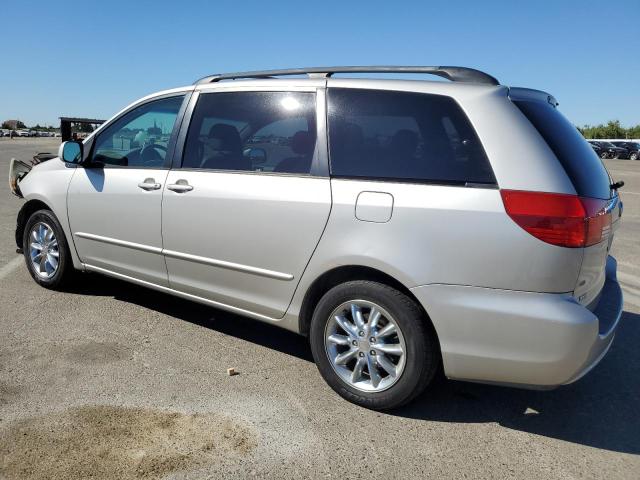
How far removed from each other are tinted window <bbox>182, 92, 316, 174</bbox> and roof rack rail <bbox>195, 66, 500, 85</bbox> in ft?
0.58

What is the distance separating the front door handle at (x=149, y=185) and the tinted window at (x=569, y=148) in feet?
8.09

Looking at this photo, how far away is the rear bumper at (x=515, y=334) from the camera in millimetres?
2592

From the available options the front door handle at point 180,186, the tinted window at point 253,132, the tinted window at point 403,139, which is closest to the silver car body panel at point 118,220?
the front door handle at point 180,186

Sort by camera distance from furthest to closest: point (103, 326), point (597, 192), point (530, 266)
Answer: point (103, 326), point (597, 192), point (530, 266)

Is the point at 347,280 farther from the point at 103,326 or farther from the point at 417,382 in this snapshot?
the point at 103,326

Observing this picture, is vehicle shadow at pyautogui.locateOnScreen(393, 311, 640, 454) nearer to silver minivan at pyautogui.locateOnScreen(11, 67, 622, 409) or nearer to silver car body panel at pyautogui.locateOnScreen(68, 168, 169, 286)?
silver minivan at pyautogui.locateOnScreen(11, 67, 622, 409)

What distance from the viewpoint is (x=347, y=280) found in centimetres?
317

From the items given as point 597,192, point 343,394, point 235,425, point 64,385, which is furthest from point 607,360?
point 64,385

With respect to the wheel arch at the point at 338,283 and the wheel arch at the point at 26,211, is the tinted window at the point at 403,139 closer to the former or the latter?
the wheel arch at the point at 338,283

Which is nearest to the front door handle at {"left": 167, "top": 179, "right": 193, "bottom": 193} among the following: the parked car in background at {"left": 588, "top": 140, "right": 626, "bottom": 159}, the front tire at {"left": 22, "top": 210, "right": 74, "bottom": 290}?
the front tire at {"left": 22, "top": 210, "right": 74, "bottom": 290}

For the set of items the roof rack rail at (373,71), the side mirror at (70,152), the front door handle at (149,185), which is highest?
the roof rack rail at (373,71)

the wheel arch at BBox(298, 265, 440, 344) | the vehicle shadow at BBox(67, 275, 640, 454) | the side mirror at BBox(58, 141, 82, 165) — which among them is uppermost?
the side mirror at BBox(58, 141, 82, 165)

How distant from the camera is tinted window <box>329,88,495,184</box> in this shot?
9.29 feet

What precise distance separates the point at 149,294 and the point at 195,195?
5.81 feet
